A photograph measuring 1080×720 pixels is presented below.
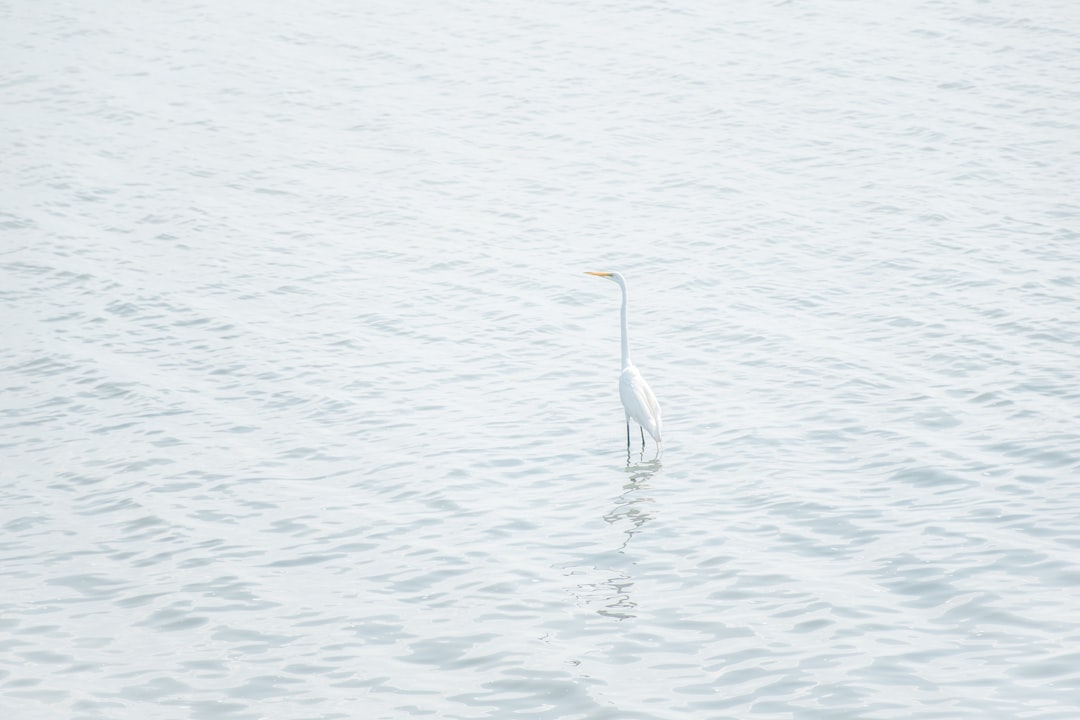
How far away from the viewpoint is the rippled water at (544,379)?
945 cm

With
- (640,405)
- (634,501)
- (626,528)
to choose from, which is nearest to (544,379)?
(640,405)

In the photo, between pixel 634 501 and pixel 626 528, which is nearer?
pixel 626 528

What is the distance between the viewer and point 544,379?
51.5 feet

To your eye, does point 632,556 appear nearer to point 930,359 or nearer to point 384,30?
point 930,359

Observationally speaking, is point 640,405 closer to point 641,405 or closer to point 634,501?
point 641,405

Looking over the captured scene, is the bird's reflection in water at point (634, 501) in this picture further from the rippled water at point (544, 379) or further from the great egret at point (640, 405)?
the great egret at point (640, 405)

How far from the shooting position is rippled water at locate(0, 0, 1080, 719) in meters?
9.45

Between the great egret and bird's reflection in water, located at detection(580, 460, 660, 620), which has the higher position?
the great egret

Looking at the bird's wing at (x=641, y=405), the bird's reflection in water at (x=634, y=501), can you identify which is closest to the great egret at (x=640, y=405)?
the bird's wing at (x=641, y=405)

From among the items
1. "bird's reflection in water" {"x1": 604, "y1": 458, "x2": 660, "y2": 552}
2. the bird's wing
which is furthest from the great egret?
"bird's reflection in water" {"x1": 604, "y1": 458, "x2": 660, "y2": 552}

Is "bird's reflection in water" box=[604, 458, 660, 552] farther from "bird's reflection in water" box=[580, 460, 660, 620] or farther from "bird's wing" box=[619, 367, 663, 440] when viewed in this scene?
"bird's wing" box=[619, 367, 663, 440]

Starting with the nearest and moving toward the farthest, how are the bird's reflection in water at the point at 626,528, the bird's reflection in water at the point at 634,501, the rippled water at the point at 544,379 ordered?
the rippled water at the point at 544,379 → the bird's reflection in water at the point at 626,528 → the bird's reflection in water at the point at 634,501

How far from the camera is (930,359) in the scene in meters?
15.4

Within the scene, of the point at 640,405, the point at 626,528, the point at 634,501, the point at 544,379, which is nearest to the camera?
the point at 626,528
